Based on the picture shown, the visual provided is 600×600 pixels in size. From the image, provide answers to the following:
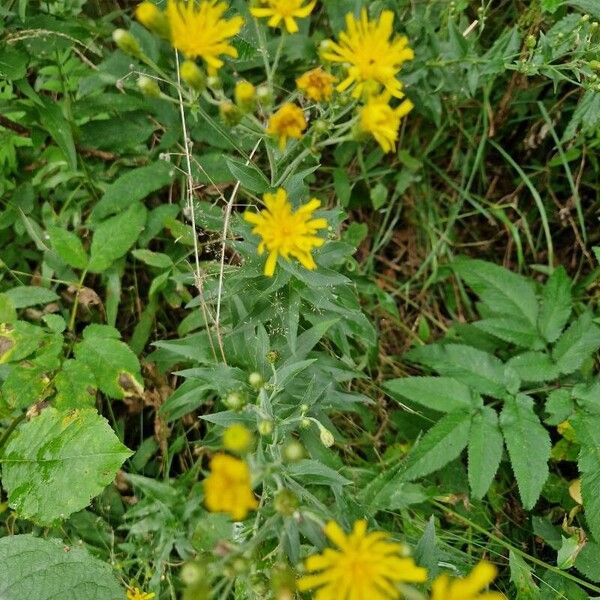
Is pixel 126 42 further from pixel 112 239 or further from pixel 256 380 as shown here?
pixel 112 239

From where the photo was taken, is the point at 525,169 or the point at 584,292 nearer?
the point at 584,292

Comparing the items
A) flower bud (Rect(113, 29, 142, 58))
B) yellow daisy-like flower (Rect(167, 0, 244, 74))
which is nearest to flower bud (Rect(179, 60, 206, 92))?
yellow daisy-like flower (Rect(167, 0, 244, 74))

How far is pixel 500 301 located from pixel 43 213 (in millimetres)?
2850

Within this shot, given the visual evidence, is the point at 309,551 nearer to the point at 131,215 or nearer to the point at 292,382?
the point at 292,382

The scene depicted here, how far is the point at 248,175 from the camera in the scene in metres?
2.76

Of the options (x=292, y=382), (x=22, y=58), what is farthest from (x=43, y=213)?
(x=292, y=382)

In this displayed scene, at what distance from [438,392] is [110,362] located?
1.80 metres

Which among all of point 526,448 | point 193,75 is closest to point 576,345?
point 526,448

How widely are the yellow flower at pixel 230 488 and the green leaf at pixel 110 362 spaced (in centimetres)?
169

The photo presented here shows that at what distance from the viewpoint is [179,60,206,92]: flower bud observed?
2275mm

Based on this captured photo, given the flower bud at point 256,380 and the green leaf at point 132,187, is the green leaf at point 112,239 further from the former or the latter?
the flower bud at point 256,380

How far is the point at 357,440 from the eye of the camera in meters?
3.95

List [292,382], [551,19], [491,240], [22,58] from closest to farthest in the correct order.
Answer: [292,382], [22,58], [551,19], [491,240]

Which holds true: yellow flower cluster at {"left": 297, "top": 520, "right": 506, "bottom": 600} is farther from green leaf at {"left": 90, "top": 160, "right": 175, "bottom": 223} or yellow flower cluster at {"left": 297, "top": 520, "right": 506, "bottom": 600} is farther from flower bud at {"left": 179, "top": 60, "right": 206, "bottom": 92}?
green leaf at {"left": 90, "top": 160, "right": 175, "bottom": 223}
